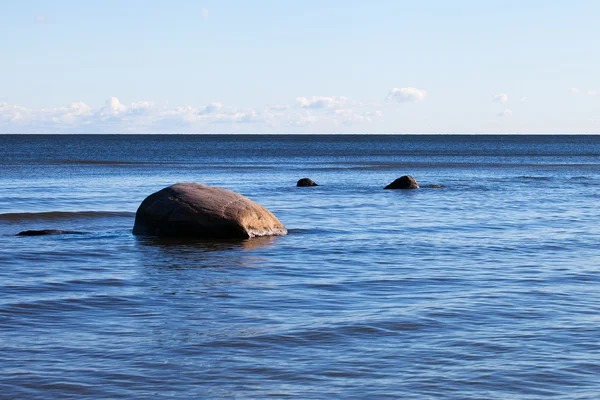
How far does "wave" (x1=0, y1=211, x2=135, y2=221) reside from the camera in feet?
69.0

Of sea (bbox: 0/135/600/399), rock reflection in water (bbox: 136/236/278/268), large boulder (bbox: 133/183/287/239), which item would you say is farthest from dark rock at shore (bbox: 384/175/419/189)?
rock reflection in water (bbox: 136/236/278/268)

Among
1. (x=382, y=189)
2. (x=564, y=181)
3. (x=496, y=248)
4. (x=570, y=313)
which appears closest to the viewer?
(x=570, y=313)

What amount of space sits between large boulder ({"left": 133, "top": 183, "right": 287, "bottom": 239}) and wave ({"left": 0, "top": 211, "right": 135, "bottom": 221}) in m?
5.12

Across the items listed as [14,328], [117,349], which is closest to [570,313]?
[117,349]

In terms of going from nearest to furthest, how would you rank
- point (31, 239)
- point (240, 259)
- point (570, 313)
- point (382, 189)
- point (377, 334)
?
point (377, 334) → point (570, 313) → point (240, 259) → point (31, 239) → point (382, 189)

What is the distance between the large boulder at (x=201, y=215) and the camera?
52.6 feet

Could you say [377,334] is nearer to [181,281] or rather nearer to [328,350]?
[328,350]

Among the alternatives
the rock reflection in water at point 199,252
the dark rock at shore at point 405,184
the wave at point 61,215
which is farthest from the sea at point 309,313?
the dark rock at shore at point 405,184

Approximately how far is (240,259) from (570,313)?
5.79 meters

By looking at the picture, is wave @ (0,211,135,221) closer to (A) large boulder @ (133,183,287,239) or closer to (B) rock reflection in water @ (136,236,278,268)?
(A) large boulder @ (133,183,287,239)

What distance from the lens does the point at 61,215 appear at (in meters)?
21.6

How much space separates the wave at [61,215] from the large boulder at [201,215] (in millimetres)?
5122

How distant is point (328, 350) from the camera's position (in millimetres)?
8062

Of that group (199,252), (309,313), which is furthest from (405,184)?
(309,313)
